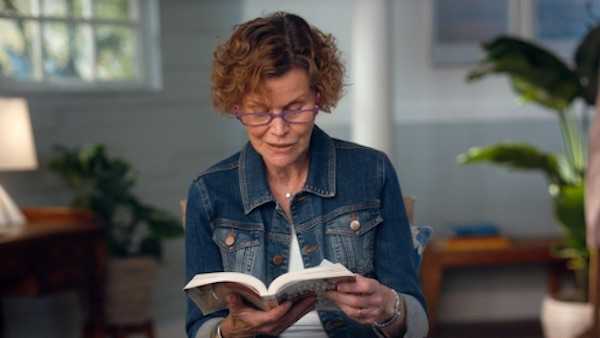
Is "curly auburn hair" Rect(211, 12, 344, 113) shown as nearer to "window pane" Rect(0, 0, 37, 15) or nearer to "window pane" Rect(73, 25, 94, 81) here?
"window pane" Rect(0, 0, 37, 15)

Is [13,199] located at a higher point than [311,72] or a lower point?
lower

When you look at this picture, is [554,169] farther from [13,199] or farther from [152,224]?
[13,199]

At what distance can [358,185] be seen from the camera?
1902mm

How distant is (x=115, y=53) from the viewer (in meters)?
4.80

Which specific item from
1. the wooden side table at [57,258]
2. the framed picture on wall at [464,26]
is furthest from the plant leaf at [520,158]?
the wooden side table at [57,258]

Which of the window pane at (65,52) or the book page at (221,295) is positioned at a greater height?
the window pane at (65,52)

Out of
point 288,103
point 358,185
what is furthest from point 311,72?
point 358,185

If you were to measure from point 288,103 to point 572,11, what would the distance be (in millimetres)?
4300

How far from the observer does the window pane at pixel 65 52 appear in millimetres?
4422

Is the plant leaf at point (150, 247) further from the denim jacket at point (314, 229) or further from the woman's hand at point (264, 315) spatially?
the woman's hand at point (264, 315)

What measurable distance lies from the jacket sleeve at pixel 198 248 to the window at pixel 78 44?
252 cm

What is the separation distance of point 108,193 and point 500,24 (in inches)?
99.6

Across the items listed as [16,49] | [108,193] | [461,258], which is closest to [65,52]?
[16,49]

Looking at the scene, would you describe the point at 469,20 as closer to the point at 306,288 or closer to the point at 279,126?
the point at 279,126
